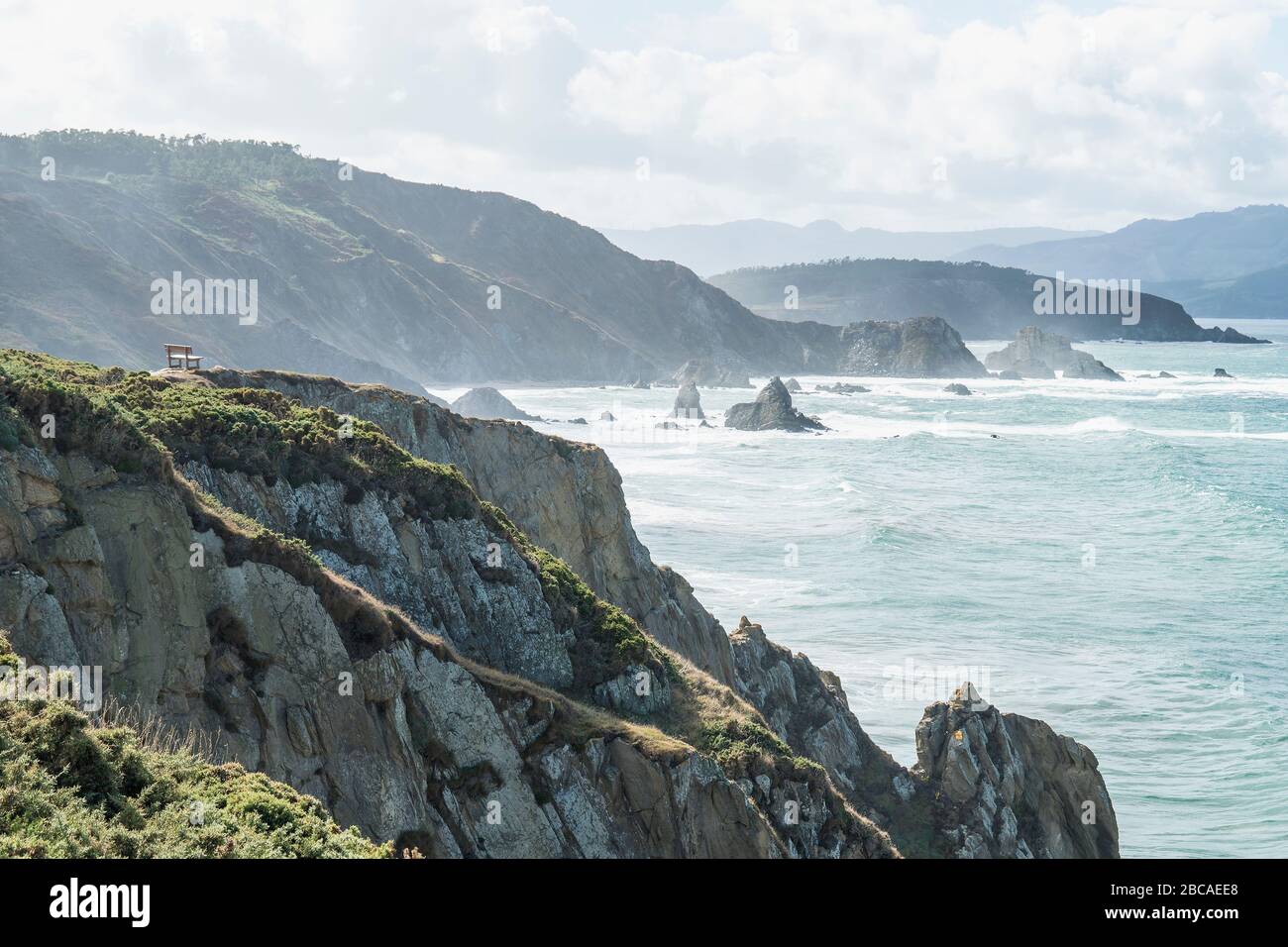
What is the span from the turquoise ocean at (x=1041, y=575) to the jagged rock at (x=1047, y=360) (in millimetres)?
51155

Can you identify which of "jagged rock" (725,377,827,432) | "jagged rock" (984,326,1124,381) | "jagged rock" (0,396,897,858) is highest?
"jagged rock" (984,326,1124,381)

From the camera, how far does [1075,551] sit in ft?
148

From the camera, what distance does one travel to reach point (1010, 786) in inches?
829

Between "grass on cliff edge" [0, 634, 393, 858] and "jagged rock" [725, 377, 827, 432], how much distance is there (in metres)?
78.9

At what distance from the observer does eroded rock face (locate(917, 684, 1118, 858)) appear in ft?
67.1

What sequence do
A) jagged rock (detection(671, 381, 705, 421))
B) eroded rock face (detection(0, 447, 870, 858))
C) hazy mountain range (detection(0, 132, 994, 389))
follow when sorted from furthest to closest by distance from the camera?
1. hazy mountain range (detection(0, 132, 994, 389))
2. jagged rock (detection(671, 381, 705, 421))
3. eroded rock face (detection(0, 447, 870, 858))

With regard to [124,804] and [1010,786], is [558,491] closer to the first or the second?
[1010,786]

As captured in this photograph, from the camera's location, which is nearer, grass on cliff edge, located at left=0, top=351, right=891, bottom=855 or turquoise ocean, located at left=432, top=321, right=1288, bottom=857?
grass on cliff edge, located at left=0, top=351, right=891, bottom=855

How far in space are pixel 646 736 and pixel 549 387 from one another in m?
121

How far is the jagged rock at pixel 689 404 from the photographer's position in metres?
96.5

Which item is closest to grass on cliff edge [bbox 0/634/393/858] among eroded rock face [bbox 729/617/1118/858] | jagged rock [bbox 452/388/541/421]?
eroded rock face [bbox 729/617/1118/858]

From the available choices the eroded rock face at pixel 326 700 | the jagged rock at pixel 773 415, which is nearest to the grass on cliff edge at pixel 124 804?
the eroded rock face at pixel 326 700

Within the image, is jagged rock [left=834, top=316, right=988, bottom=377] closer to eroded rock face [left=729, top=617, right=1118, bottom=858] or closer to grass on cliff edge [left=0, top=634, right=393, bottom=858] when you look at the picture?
eroded rock face [left=729, top=617, right=1118, bottom=858]
